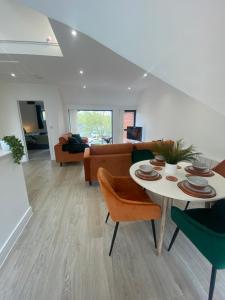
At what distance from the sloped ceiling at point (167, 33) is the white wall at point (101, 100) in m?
4.78

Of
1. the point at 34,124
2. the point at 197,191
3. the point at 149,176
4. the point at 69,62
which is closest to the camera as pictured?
the point at 197,191

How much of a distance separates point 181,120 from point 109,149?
6.97 ft

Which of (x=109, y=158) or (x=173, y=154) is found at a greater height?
(x=173, y=154)

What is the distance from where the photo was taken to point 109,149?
2.91 m

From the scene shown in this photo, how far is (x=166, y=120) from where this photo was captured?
4270mm

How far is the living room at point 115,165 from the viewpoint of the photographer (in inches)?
37.7

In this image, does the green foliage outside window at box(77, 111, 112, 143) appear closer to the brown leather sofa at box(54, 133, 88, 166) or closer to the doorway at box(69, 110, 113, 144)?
the doorway at box(69, 110, 113, 144)

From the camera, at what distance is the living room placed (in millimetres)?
957

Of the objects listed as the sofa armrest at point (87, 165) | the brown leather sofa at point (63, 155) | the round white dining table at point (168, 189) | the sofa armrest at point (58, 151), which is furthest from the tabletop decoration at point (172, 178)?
the sofa armrest at point (58, 151)

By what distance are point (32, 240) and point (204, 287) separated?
181 cm

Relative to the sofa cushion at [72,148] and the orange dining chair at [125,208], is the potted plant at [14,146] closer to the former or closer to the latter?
the orange dining chair at [125,208]

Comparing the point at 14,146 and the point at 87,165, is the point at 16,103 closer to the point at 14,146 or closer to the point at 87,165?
the point at 87,165

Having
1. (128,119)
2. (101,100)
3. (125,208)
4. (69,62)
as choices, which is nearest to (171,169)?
(125,208)

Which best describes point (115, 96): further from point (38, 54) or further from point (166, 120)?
point (38, 54)
